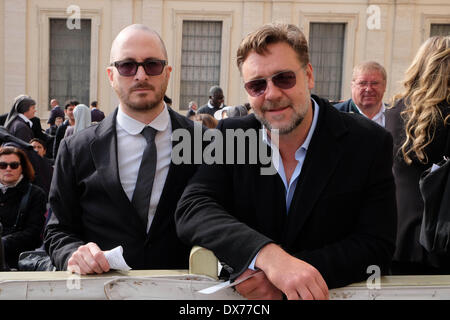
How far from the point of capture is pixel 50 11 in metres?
17.6

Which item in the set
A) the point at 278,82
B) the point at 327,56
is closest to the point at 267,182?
the point at 278,82

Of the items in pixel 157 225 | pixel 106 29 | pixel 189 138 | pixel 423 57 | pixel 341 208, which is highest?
pixel 106 29

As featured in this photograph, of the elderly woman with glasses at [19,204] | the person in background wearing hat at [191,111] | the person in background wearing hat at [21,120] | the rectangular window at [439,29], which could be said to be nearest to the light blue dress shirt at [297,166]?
the elderly woman with glasses at [19,204]

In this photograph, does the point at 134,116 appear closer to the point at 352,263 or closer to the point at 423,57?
the point at 352,263

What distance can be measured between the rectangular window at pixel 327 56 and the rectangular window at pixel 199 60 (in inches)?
136

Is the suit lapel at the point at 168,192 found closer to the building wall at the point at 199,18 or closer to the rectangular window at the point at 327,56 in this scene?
the building wall at the point at 199,18

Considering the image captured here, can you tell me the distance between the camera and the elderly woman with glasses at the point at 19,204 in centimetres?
459

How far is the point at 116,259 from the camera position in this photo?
1.68 m

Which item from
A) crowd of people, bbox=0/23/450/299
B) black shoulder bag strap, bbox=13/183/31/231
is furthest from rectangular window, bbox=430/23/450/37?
crowd of people, bbox=0/23/450/299

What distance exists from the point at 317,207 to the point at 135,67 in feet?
3.53

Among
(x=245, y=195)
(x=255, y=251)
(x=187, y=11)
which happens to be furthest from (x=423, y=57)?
(x=187, y=11)

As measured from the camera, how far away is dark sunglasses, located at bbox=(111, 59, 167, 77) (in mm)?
2334

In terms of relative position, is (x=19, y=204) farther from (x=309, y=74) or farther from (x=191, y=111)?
(x=191, y=111)

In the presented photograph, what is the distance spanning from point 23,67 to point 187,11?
5.95 m
